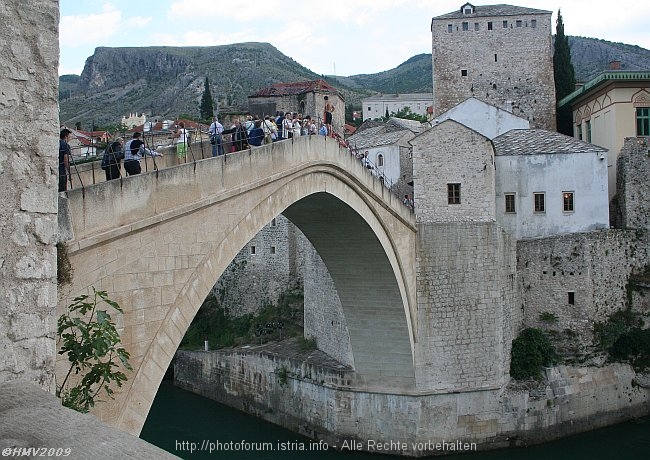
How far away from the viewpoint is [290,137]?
36.9ft

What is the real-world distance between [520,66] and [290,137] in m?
18.2

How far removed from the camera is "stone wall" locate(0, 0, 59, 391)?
3367mm

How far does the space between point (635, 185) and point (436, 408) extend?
837cm

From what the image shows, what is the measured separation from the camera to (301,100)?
34156 mm

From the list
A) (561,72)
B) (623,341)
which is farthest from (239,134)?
(561,72)

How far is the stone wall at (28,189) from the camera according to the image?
3367mm

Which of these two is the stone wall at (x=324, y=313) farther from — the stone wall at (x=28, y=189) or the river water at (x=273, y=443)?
the stone wall at (x=28, y=189)

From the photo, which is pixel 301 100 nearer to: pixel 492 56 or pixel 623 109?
pixel 492 56

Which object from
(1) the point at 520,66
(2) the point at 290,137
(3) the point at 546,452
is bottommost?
(3) the point at 546,452

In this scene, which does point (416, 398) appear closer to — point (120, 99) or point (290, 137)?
point (290, 137)

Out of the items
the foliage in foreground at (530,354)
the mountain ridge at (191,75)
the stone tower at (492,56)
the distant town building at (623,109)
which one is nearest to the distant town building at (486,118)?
the distant town building at (623,109)

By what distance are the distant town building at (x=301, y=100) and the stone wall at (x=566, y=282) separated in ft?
49.4

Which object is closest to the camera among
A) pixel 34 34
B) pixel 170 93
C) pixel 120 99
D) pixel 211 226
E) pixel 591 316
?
pixel 34 34

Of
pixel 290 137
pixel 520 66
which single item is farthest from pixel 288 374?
pixel 520 66
